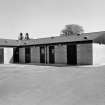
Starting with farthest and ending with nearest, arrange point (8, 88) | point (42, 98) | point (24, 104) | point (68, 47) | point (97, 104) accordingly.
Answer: point (68, 47)
point (8, 88)
point (42, 98)
point (24, 104)
point (97, 104)

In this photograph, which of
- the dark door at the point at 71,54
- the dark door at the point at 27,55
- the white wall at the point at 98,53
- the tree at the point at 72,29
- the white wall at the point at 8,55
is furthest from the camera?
the tree at the point at 72,29

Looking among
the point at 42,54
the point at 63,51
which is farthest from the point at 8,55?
the point at 63,51

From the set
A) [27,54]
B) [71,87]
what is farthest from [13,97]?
[27,54]

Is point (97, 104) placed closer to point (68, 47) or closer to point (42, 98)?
point (42, 98)

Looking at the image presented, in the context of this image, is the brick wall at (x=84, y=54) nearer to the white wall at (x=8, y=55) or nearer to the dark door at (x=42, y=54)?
the dark door at (x=42, y=54)

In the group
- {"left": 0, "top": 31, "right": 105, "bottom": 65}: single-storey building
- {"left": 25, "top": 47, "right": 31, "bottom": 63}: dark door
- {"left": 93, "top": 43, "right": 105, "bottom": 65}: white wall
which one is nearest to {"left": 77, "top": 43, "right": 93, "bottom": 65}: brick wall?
{"left": 0, "top": 31, "right": 105, "bottom": 65}: single-storey building

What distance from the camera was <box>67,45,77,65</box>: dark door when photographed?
20078mm

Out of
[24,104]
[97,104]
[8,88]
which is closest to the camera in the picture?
[97,104]

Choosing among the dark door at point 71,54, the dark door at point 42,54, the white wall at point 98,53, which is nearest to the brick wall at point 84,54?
the dark door at point 71,54

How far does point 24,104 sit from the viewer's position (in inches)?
227

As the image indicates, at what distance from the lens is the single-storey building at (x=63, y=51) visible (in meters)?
18.9

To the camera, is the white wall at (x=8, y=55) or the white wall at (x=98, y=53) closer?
the white wall at (x=98, y=53)

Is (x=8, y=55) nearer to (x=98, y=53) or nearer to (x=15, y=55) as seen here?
(x=15, y=55)

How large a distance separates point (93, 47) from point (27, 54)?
11.3 metres
